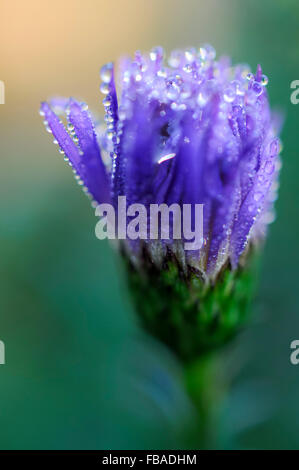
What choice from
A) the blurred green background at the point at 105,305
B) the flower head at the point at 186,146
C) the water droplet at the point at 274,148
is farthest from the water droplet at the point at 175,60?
the blurred green background at the point at 105,305

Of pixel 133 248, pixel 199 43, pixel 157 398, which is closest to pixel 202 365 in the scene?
pixel 157 398

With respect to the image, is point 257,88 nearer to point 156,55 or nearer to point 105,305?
point 156,55

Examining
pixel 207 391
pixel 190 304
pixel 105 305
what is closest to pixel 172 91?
pixel 190 304

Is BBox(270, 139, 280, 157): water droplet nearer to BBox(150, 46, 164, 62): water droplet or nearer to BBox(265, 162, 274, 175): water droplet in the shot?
BBox(265, 162, 274, 175): water droplet

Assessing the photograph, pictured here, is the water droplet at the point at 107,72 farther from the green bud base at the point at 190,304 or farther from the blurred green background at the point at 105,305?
the blurred green background at the point at 105,305

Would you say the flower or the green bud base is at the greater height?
the flower

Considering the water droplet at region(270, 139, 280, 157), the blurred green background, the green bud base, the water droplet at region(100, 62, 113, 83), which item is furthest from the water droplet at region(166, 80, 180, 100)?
the blurred green background
